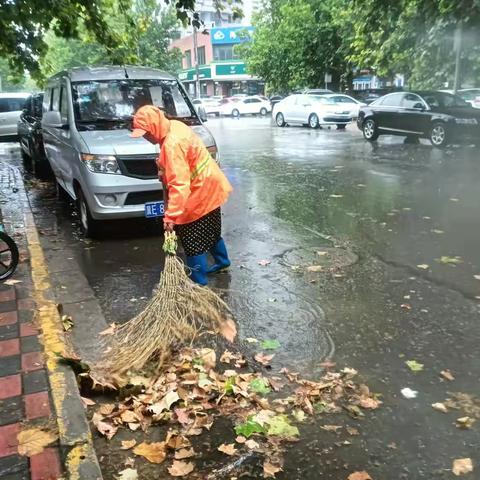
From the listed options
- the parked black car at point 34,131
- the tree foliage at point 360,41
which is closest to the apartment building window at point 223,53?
the tree foliage at point 360,41

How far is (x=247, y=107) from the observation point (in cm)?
3900

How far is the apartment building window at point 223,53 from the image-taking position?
54469 mm

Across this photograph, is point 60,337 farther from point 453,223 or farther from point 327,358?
point 453,223

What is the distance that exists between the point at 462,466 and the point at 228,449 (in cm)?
117

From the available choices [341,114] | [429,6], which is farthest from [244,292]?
[341,114]

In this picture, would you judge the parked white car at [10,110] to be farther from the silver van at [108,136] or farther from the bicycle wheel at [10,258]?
the bicycle wheel at [10,258]

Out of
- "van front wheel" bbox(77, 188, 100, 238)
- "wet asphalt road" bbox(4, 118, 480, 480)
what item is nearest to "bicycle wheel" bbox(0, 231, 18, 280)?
"wet asphalt road" bbox(4, 118, 480, 480)

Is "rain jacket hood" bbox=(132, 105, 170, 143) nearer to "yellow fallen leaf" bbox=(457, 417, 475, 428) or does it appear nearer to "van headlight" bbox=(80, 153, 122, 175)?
"van headlight" bbox=(80, 153, 122, 175)

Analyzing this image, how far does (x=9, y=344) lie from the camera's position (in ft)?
12.4

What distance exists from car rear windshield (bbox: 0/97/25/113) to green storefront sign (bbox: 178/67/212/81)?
122ft

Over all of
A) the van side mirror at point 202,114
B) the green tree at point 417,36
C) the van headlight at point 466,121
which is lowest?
the van headlight at point 466,121

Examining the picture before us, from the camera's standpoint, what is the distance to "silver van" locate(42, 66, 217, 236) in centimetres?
617

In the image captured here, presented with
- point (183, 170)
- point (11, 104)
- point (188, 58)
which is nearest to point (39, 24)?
point (183, 170)

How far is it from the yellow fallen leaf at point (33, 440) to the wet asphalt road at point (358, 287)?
48.4 inches
